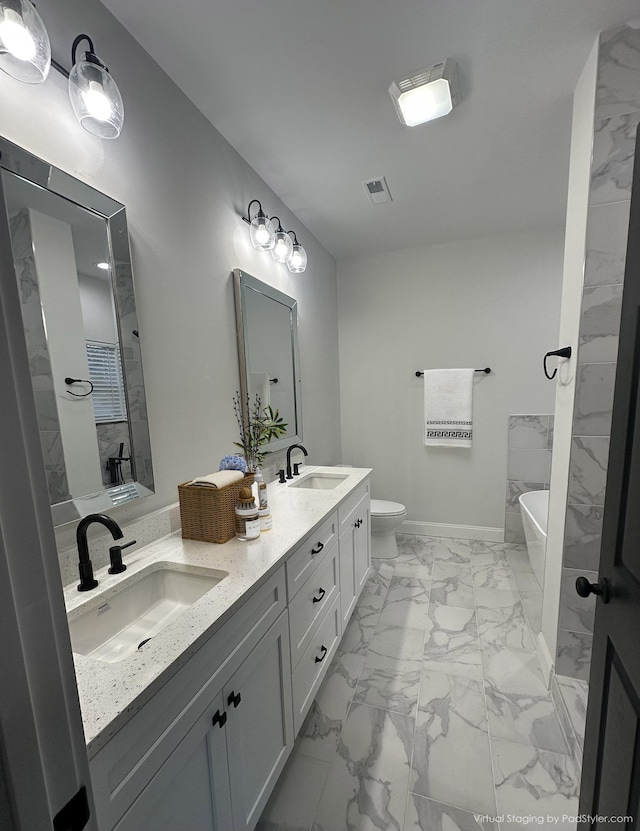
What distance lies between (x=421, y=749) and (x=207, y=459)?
144cm

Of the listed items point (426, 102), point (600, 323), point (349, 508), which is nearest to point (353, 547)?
point (349, 508)

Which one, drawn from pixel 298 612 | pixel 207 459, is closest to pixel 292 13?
pixel 207 459

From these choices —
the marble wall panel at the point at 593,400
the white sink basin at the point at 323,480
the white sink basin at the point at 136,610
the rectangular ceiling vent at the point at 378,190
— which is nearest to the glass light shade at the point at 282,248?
the rectangular ceiling vent at the point at 378,190

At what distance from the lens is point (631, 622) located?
69 cm

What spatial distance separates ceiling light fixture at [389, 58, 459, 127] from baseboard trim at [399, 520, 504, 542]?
2926 mm

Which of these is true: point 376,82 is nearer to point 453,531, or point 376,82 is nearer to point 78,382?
point 78,382

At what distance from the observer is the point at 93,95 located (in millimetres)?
985

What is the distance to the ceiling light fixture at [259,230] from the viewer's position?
1.82 m

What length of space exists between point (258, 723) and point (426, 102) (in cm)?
236

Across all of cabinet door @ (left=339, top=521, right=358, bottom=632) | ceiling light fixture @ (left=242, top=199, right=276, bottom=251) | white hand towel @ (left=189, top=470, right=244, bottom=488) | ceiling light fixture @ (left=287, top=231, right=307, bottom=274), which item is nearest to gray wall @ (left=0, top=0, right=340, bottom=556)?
ceiling light fixture @ (left=242, top=199, right=276, bottom=251)

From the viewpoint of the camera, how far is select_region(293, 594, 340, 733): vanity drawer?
131 centimetres

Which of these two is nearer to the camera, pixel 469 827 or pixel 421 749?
pixel 469 827

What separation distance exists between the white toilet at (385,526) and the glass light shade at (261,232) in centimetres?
201

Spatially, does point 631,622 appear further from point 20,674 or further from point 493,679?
point 493,679
